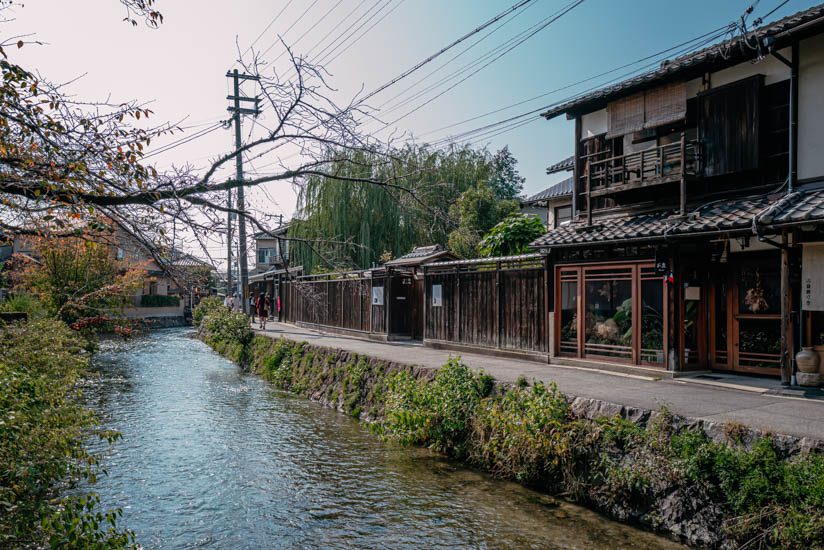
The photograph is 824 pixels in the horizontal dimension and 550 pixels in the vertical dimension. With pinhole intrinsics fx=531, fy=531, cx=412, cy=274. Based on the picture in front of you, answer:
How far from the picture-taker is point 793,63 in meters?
8.45

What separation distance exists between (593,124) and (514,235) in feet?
12.4

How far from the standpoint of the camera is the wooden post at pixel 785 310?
7883 mm

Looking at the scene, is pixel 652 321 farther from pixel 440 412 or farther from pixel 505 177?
pixel 505 177

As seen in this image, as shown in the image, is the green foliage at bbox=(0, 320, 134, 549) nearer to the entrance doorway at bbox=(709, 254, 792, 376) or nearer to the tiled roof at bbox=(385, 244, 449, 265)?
the entrance doorway at bbox=(709, 254, 792, 376)

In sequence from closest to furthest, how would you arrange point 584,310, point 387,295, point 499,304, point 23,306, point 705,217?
point 705,217, point 584,310, point 499,304, point 23,306, point 387,295

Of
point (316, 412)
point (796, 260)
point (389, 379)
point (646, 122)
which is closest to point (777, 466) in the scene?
point (796, 260)

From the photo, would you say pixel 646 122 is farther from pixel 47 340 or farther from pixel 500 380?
pixel 47 340

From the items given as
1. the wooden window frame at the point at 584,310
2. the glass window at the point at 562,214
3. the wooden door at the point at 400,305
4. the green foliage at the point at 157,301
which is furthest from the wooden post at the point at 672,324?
the green foliage at the point at 157,301

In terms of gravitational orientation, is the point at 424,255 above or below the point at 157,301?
above

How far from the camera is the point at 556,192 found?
20250 millimetres

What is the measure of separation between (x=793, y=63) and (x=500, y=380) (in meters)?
6.86

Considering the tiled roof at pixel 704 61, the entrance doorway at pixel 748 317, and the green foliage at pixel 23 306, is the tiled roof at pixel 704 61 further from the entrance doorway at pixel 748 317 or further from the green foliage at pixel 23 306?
the green foliage at pixel 23 306

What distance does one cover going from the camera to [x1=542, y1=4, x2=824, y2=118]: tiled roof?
26.5ft

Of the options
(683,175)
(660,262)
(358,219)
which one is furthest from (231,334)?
(683,175)
